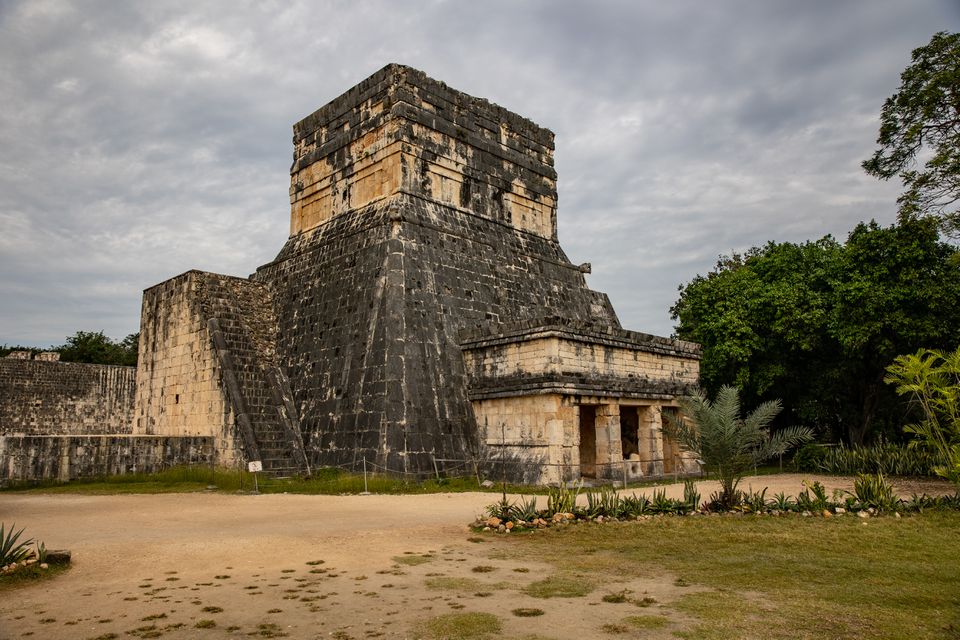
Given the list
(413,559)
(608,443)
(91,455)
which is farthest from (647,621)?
(91,455)

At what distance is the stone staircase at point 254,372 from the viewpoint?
16078mm

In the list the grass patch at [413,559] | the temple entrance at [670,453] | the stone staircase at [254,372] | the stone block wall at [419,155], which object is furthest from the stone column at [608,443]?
the grass patch at [413,559]

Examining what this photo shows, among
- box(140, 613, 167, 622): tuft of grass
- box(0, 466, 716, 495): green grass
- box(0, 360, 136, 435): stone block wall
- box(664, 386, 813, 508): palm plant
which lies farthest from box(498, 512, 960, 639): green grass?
box(0, 360, 136, 435): stone block wall

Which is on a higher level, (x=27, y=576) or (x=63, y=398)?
(x=63, y=398)

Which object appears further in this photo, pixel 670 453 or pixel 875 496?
pixel 670 453

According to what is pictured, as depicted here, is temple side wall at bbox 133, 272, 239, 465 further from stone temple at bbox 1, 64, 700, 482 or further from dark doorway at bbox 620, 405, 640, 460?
dark doorway at bbox 620, 405, 640, 460

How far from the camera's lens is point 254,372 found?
17.3 m

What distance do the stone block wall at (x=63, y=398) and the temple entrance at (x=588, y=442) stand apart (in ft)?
60.1

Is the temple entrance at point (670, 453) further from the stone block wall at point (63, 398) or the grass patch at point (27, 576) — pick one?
the stone block wall at point (63, 398)

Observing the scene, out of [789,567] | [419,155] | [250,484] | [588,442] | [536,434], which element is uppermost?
[419,155]

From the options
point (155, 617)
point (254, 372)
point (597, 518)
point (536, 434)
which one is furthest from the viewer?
point (254, 372)

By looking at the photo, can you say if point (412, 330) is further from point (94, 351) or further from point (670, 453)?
point (94, 351)

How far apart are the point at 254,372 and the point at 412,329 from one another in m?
4.35

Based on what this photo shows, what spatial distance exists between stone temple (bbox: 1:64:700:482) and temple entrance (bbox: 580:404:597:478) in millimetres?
62
